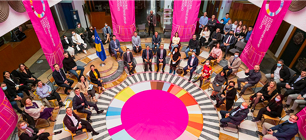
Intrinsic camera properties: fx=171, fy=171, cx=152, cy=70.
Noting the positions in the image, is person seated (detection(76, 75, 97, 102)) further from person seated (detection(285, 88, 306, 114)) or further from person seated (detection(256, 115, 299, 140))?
person seated (detection(285, 88, 306, 114))

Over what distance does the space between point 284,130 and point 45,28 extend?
8601 mm

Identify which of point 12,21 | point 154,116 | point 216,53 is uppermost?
point 12,21

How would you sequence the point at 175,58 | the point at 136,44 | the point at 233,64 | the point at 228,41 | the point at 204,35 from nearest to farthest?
1. the point at 233,64
2. the point at 175,58
3. the point at 228,41
4. the point at 136,44
5. the point at 204,35

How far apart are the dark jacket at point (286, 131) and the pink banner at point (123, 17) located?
804cm

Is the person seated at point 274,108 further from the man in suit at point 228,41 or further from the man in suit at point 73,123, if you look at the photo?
the man in suit at point 73,123

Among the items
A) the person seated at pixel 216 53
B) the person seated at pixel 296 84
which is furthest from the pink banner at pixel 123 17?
the person seated at pixel 296 84

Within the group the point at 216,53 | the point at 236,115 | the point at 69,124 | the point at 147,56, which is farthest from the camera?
the point at 216,53

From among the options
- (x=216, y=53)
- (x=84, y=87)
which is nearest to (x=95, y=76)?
(x=84, y=87)

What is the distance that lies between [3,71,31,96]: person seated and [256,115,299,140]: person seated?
8.21m

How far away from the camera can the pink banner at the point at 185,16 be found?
8.84 metres

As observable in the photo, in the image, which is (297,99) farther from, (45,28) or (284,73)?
(45,28)

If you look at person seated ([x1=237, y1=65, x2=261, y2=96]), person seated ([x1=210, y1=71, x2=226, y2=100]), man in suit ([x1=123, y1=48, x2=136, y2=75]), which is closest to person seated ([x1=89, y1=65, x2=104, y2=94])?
man in suit ([x1=123, y1=48, x2=136, y2=75])

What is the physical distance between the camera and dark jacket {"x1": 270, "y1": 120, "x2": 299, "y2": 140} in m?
4.59

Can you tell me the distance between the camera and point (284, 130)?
15.5 ft
